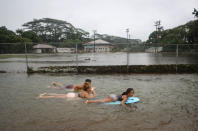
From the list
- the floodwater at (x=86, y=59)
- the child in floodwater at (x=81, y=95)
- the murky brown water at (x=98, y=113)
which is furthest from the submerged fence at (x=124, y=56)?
the murky brown water at (x=98, y=113)

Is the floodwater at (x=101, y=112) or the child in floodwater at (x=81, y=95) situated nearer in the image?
the floodwater at (x=101, y=112)

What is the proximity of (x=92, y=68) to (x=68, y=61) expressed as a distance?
316 cm

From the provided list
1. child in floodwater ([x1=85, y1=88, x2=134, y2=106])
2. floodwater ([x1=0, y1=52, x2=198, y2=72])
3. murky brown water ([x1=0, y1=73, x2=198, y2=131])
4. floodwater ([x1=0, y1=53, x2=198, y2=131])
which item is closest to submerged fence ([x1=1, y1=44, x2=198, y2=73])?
floodwater ([x1=0, y1=52, x2=198, y2=72])

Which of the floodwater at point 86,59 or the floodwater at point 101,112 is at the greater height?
the floodwater at point 86,59

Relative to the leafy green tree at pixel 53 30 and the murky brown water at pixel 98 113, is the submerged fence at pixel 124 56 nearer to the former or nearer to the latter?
the murky brown water at pixel 98 113

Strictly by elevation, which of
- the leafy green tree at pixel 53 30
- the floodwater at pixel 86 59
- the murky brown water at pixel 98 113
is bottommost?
the murky brown water at pixel 98 113

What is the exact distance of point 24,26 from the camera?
9019 centimetres

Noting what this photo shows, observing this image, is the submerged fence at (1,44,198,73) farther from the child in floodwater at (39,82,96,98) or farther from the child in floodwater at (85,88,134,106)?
the child in floodwater at (85,88,134,106)

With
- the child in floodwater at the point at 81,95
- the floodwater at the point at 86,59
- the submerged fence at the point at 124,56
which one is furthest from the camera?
the floodwater at the point at 86,59

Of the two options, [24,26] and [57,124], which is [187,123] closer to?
[57,124]

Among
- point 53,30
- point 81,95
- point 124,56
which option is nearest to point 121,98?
point 81,95

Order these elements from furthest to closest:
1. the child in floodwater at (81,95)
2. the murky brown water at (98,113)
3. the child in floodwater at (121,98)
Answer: the child in floodwater at (81,95), the child in floodwater at (121,98), the murky brown water at (98,113)

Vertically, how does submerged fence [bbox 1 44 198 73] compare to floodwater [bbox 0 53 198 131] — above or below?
above

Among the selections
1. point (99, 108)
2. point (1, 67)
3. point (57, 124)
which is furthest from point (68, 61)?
point (57, 124)
